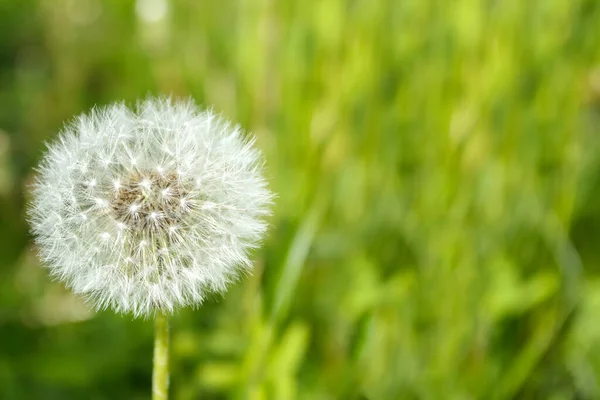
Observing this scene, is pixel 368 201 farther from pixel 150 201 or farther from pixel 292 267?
pixel 150 201

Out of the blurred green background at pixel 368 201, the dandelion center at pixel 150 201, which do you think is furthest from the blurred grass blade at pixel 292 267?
the dandelion center at pixel 150 201

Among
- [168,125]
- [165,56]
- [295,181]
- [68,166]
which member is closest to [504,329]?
[295,181]

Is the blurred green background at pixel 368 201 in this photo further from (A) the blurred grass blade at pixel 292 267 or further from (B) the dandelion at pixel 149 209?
(B) the dandelion at pixel 149 209

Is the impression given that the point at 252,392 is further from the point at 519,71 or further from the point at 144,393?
the point at 519,71

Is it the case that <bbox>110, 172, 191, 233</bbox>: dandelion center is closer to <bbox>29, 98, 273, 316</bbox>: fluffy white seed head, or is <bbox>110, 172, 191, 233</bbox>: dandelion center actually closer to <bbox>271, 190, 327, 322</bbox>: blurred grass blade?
<bbox>29, 98, 273, 316</bbox>: fluffy white seed head

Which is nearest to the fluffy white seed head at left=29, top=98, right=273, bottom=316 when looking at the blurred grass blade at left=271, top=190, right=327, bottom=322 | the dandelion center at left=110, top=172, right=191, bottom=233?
the dandelion center at left=110, top=172, right=191, bottom=233

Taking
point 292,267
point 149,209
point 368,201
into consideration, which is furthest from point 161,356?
point 368,201
